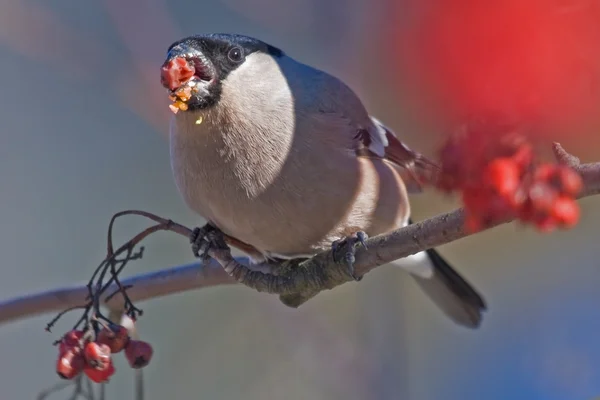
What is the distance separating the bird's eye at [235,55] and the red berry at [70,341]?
1.91 ft

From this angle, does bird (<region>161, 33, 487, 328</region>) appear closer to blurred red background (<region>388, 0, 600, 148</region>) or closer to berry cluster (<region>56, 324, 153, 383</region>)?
berry cluster (<region>56, 324, 153, 383</region>)

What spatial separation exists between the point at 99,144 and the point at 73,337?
1900 millimetres

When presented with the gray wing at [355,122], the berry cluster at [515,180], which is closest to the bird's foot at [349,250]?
the gray wing at [355,122]

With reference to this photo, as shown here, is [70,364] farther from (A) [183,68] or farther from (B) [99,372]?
(A) [183,68]

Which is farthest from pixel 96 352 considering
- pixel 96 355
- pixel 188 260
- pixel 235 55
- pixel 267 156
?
pixel 188 260

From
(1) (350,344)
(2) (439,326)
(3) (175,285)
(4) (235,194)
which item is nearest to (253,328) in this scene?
(1) (350,344)

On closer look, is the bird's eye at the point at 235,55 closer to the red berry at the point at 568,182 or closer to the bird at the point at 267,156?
the bird at the point at 267,156

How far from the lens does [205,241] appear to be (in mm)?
1598

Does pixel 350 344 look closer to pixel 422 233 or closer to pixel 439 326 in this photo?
pixel 439 326

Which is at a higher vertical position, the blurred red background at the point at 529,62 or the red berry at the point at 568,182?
the red berry at the point at 568,182

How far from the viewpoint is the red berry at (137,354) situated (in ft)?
4.41

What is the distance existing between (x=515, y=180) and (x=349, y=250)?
0.75 metres

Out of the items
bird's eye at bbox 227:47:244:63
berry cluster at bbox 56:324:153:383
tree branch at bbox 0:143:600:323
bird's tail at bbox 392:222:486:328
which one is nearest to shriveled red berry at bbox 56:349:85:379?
berry cluster at bbox 56:324:153:383

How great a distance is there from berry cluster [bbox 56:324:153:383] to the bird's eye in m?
0.55
